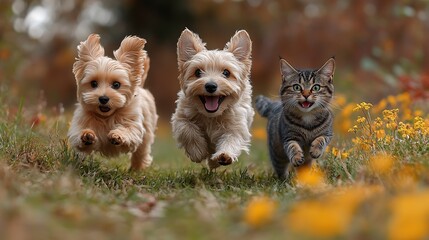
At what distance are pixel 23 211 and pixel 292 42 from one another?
13.5 meters

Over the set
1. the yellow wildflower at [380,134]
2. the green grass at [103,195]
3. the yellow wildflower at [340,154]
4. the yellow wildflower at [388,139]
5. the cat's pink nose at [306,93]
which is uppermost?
the cat's pink nose at [306,93]

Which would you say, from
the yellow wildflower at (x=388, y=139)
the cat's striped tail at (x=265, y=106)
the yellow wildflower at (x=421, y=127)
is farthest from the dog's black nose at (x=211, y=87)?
the yellow wildflower at (x=421, y=127)

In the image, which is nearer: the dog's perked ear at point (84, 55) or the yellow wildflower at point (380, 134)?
the yellow wildflower at point (380, 134)

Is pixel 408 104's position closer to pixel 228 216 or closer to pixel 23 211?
pixel 228 216

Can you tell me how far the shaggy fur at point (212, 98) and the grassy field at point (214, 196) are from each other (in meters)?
0.29

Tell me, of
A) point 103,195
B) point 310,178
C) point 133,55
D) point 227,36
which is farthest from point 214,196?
point 227,36

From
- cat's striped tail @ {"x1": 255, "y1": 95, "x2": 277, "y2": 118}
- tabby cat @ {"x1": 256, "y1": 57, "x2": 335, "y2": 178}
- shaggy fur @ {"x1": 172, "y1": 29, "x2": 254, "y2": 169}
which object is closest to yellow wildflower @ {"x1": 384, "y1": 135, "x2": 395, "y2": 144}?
tabby cat @ {"x1": 256, "y1": 57, "x2": 335, "y2": 178}

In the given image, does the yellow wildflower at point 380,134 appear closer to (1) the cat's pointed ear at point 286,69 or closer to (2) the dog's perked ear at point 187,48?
(1) the cat's pointed ear at point 286,69

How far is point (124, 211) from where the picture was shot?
386cm

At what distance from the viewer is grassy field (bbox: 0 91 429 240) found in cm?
288

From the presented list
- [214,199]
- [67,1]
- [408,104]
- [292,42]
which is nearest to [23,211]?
[214,199]

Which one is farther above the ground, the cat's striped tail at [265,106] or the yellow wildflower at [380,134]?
the cat's striped tail at [265,106]

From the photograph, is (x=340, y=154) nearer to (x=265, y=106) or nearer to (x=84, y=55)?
(x=265, y=106)

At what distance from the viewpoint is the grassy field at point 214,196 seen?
288 cm
